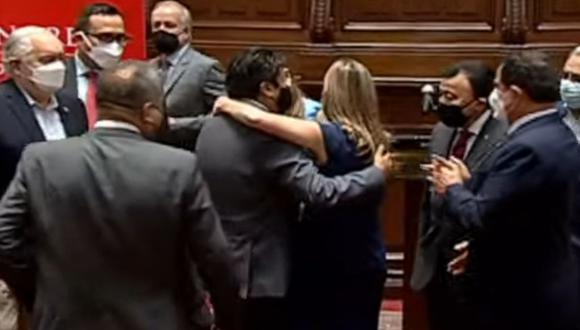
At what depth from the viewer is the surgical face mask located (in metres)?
4.35

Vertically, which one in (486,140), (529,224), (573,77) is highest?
(573,77)

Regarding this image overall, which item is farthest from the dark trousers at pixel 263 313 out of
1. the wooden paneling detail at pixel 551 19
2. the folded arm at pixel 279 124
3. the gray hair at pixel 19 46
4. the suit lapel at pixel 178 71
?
the wooden paneling detail at pixel 551 19

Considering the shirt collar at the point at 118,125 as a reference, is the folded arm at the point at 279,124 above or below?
below

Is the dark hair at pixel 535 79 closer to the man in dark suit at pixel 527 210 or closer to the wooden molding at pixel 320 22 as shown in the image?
the man in dark suit at pixel 527 210

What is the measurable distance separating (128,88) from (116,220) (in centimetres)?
33

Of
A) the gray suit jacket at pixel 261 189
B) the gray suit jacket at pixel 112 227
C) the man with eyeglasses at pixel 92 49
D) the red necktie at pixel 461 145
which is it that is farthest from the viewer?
the man with eyeglasses at pixel 92 49

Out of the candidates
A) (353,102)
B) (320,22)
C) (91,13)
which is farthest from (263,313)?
(320,22)

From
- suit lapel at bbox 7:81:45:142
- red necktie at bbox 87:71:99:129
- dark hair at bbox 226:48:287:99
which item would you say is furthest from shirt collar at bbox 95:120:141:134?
red necktie at bbox 87:71:99:129

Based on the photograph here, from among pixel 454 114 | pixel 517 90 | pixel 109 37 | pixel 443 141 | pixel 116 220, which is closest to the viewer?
pixel 116 220

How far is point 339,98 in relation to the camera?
4.38m

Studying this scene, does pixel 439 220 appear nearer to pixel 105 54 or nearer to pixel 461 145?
pixel 461 145

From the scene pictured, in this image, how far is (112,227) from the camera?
10.7 feet

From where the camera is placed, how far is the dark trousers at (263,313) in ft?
14.0

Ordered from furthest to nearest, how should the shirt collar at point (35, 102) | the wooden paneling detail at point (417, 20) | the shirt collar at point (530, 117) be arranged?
1. the wooden paneling detail at point (417, 20)
2. the shirt collar at point (35, 102)
3. the shirt collar at point (530, 117)
